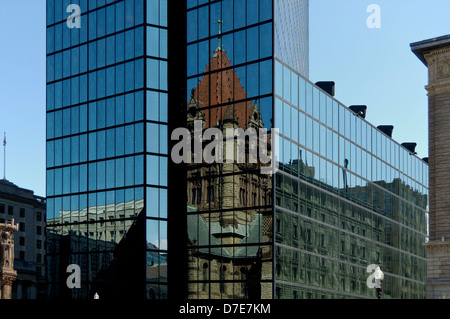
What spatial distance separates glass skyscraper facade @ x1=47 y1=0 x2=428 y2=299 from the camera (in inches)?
2319

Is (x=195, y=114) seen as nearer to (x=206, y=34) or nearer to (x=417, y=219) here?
(x=206, y=34)

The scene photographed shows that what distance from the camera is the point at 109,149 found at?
68.1 meters

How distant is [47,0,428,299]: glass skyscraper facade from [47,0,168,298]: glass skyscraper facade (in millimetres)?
130

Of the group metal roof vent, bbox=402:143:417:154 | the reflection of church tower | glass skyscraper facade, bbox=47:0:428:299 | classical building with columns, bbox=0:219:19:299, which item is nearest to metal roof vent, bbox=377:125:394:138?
glass skyscraper facade, bbox=47:0:428:299

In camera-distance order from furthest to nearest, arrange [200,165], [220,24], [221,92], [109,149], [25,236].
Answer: [25,236]
[109,149]
[200,165]
[220,24]
[221,92]

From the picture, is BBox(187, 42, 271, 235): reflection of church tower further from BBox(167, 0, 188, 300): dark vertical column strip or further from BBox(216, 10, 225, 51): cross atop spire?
BBox(167, 0, 188, 300): dark vertical column strip

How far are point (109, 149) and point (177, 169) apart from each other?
7118mm

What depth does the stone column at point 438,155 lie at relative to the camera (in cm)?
5406

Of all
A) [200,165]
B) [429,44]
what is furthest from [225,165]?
[429,44]

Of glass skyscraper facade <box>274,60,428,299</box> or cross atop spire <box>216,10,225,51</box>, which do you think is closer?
glass skyscraper facade <box>274,60,428,299</box>

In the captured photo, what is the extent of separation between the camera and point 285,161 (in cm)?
5912

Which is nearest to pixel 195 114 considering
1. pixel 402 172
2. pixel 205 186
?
pixel 205 186

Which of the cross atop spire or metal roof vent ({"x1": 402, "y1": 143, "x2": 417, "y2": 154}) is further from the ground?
the cross atop spire

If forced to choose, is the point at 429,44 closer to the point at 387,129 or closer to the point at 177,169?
the point at 177,169
